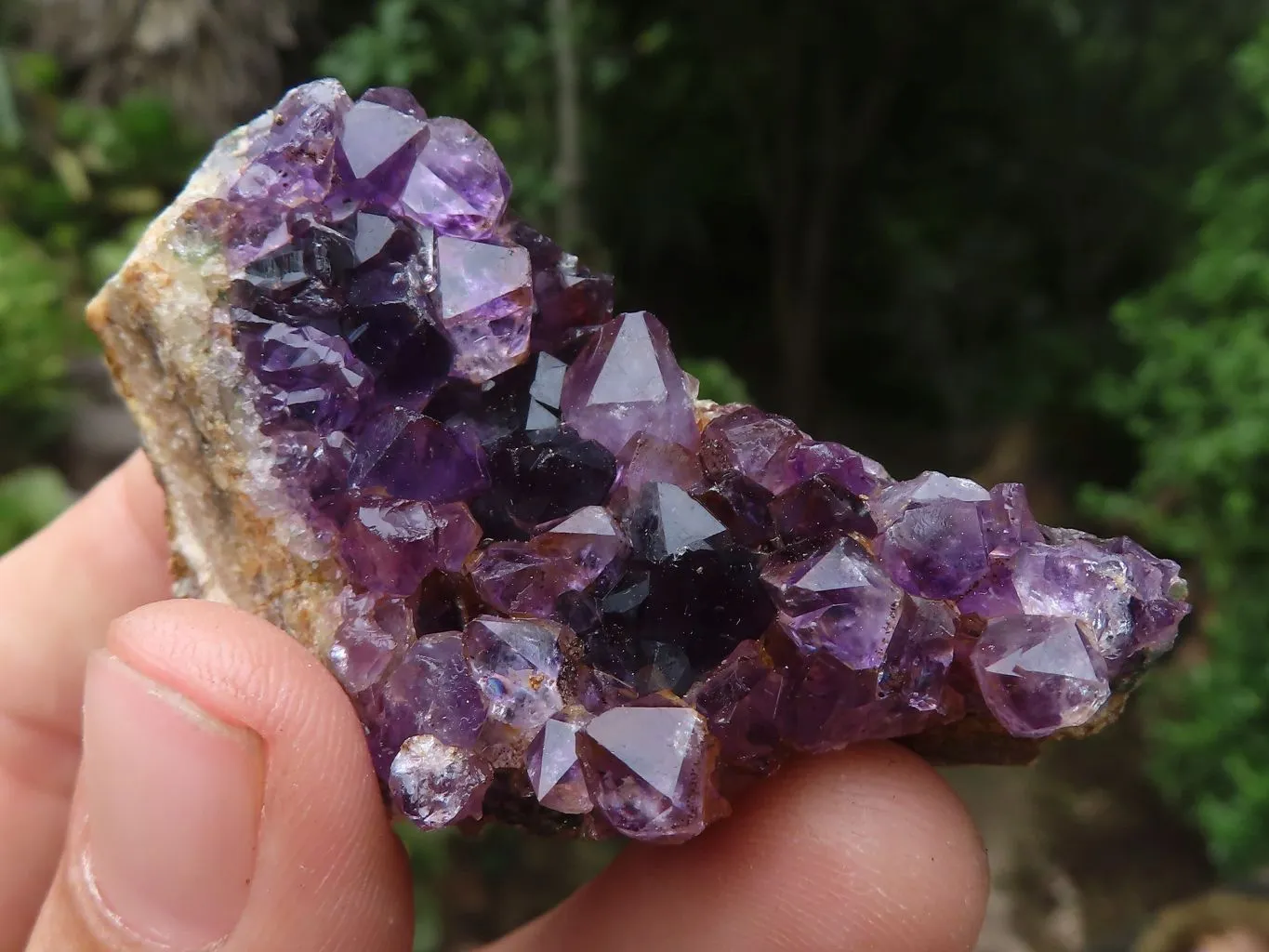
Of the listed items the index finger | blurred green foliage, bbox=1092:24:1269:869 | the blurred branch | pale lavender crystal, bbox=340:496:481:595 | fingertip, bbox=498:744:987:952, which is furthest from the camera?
the blurred branch

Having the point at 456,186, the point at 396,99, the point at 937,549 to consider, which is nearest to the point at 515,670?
the point at 937,549

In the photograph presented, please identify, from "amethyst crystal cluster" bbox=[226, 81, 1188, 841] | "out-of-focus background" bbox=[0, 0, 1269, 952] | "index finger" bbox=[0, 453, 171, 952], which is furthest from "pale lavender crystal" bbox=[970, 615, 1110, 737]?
"out-of-focus background" bbox=[0, 0, 1269, 952]

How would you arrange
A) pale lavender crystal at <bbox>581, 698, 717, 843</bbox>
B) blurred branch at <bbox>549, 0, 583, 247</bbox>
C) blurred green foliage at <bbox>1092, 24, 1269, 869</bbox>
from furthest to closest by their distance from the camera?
1. blurred branch at <bbox>549, 0, 583, 247</bbox>
2. blurred green foliage at <bbox>1092, 24, 1269, 869</bbox>
3. pale lavender crystal at <bbox>581, 698, 717, 843</bbox>

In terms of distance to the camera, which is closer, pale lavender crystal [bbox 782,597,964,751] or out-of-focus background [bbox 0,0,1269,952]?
pale lavender crystal [bbox 782,597,964,751]

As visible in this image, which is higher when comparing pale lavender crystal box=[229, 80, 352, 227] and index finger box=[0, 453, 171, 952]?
pale lavender crystal box=[229, 80, 352, 227]

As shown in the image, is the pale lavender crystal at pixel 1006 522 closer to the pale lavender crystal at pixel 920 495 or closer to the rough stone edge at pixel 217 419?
the pale lavender crystal at pixel 920 495

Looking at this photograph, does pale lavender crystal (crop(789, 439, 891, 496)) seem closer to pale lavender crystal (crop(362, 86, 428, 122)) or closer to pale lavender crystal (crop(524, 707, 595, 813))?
pale lavender crystal (crop(524, 707, 595, 813))

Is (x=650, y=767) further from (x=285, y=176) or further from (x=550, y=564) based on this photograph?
(x=285, y=176)

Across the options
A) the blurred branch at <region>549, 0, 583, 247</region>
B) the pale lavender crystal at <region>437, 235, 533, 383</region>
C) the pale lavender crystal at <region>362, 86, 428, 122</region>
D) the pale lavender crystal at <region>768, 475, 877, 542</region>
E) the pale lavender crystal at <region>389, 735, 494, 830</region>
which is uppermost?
the pale lavender crystal at <region>362, 86, 428, 122</region>
